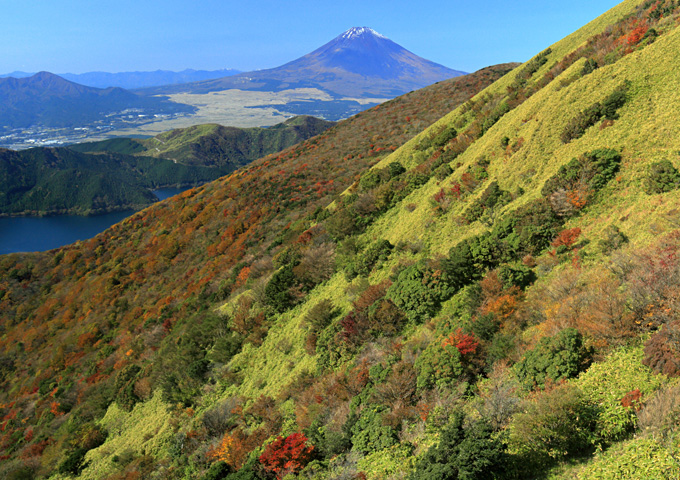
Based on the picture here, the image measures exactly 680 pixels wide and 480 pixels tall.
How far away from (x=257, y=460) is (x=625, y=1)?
144 ft

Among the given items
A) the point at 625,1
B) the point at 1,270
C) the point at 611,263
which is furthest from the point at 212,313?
the point at 1,270

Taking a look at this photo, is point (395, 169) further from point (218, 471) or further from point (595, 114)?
point (218, 471)

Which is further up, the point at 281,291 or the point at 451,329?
the point at 451,329

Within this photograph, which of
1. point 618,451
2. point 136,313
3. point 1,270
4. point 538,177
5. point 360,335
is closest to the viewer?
point 618,451

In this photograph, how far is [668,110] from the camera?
13711mm

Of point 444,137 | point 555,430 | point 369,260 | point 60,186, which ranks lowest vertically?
point 555,430

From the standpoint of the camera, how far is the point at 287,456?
10719mm

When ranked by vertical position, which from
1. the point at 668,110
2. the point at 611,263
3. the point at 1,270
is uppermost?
the point at 668,110

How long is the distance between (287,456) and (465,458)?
252 inches

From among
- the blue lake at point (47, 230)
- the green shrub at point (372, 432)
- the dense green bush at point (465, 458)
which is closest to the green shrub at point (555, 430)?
the dense green bush at point (465, 458)

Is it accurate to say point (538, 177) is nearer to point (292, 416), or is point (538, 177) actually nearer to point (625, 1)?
point (292, 416)

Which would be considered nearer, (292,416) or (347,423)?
(347,423)

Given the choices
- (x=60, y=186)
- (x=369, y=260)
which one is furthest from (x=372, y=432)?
(x=60, y=186)

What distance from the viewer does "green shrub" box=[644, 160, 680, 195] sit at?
1141 centimetres
